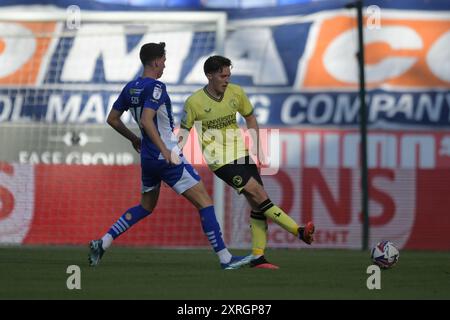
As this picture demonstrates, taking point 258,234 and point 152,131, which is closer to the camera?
point 152,131

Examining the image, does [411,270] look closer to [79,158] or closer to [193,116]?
[193,116]

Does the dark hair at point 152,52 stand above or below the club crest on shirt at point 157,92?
above

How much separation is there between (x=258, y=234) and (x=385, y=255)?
117 cm

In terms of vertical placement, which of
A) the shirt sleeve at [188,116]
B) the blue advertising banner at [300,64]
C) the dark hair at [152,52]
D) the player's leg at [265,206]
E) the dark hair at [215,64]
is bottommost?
the player's leg at [265,206]

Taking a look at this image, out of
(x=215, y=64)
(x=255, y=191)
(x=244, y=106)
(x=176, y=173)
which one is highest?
(x=215, y=64)

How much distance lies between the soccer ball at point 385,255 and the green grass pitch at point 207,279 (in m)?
0.09

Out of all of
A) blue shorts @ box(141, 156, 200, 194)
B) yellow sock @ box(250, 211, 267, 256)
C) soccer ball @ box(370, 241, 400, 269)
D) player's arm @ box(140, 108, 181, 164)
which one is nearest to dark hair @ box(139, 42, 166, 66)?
player's arm @ box(140, 108, 181, 164)

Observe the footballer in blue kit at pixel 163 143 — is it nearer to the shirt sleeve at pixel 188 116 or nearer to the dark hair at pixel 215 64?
the dark hair at pixel 215 64

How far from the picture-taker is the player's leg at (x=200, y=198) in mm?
10250

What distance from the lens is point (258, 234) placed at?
10.9 m

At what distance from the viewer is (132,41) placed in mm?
21938

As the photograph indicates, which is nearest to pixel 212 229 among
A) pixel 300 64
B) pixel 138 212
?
pixel 138 212

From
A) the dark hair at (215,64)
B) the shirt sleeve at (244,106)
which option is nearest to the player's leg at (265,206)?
the shirt sleeve at (244,106)

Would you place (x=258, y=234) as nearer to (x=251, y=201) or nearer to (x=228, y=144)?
(x=251, y=201)
